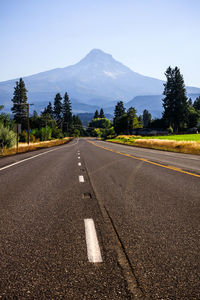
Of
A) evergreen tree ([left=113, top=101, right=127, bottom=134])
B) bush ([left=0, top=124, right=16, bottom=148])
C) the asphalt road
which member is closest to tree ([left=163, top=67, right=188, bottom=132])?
evergreen tree ([left=113, top=101, right=127, bottom=134])

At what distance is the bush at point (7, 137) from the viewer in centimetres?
2899

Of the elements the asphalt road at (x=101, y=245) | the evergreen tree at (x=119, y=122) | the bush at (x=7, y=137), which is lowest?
→ the asphalt road at (x=101, y=245)

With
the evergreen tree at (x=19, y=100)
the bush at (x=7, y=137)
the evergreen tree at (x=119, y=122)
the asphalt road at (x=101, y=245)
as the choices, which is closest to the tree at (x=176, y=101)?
the evergreen tree at (x=119, y=122)

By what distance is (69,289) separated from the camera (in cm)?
258

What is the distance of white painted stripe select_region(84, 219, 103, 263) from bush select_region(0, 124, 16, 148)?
26.3 m

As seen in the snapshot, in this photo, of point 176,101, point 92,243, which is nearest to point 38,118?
point 176,101

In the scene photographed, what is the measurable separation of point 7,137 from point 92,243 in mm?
27916

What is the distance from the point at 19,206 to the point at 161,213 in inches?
111

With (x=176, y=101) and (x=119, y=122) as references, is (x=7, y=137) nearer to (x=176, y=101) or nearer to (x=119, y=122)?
(x=176, y=101)

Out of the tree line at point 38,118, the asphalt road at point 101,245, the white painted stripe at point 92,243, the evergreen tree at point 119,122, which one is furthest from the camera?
the evergreen tree at point 119,122

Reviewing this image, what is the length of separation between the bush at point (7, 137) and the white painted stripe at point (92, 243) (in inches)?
1036

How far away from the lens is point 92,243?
12.0 ft

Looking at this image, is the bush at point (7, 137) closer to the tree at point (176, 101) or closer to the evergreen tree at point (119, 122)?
the tree at point (176, 101)

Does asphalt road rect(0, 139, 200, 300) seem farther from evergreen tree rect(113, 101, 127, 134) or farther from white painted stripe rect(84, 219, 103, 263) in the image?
evergreen tree rect(113, 101, 127, 134)
